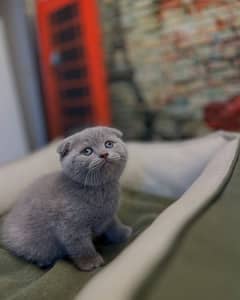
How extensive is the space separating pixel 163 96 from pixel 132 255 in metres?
1.31

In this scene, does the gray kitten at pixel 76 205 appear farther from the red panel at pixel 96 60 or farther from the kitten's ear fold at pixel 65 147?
the red panel at pixel 96 60

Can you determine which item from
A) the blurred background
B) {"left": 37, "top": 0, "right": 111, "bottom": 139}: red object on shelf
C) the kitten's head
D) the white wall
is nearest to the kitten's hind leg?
the kitten's head

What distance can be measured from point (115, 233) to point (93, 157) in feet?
0.80

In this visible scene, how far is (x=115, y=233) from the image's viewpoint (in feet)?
2.65

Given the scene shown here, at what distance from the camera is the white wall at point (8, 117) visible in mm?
1933

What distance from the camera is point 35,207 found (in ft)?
2.49

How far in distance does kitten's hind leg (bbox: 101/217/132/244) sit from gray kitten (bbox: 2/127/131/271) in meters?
0.01

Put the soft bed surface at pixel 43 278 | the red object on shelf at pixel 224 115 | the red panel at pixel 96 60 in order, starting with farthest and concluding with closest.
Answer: the red panel at pixel 96 60
the red object on shelf at pixel 224 115
the soft bed surface at pixel 43 278

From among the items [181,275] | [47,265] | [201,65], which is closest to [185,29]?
[201,65]

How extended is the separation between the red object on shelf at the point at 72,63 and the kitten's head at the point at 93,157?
1138 mm

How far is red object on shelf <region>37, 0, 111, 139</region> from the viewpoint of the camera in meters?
1.80

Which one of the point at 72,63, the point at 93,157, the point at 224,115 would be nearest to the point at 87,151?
the point at 93,157

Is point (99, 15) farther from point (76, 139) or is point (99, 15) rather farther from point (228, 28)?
point (76, 139)

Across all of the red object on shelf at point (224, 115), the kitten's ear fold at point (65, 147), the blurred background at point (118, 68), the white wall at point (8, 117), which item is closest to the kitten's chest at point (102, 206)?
the kitten's ear fold at point (65, 147)
